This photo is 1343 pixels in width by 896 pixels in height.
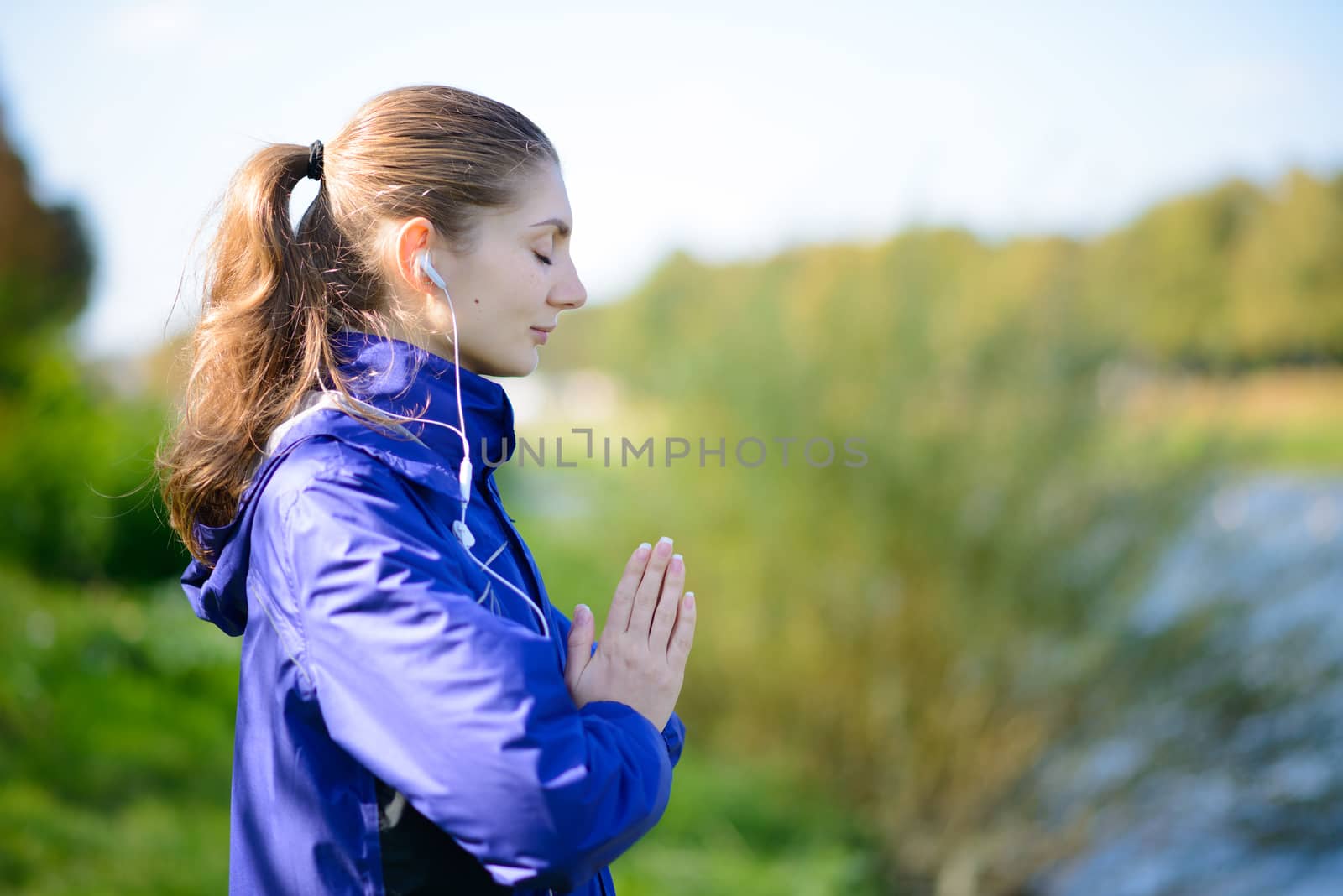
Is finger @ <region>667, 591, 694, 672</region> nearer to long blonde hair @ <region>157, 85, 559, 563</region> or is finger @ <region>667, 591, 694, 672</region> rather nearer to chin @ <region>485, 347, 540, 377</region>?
chin @ <region>485, 347, 540, 377</region>

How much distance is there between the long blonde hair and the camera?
1.09 metres

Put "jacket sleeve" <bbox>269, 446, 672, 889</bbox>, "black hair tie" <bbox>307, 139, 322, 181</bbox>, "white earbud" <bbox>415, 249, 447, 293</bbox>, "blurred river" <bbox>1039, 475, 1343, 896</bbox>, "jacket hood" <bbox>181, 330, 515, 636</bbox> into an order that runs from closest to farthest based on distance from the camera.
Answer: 1. "jacket sleeve" <bbox>269, 446, 672, 889</bbox>
2. "jacket hood" <bbox>181, 330, 515, 636</bbox>
3. "white earbud" <bbox>415, 249, 447, 293</bbox>
4. "black hair tie" <bbox>307, 139, 322, 181</bbox>
5. "blurred river" <bbox>1039, 475, 1343, 896</bbox>

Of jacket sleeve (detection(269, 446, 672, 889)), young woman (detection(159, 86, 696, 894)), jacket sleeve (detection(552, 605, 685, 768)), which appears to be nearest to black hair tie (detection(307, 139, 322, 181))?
young woman (detection(159, 86, 696, 894))

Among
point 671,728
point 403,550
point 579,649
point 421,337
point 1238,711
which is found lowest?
point 1238,711

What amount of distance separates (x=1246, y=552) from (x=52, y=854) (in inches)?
183

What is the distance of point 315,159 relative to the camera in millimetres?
1202

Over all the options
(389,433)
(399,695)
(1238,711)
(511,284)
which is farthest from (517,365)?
(1238,711)

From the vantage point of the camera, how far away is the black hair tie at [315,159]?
120 cm

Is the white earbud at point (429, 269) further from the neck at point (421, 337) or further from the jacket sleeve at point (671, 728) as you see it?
the jacket sleeve at point (671, 728)

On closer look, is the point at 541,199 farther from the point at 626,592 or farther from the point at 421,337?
the point at 626,592

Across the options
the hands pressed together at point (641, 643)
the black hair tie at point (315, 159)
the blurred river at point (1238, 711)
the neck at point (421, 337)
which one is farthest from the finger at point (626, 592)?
the blurred river at point (1238, 711)

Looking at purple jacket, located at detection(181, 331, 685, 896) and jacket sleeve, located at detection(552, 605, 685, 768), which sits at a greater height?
purple jacket, located at detection(181, 331, 685, 896)

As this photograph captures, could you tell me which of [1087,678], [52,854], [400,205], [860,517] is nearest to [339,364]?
[400,205]

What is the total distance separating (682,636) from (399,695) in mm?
→ 312
